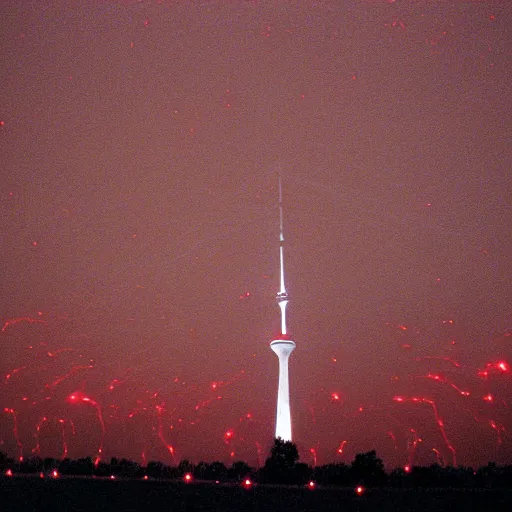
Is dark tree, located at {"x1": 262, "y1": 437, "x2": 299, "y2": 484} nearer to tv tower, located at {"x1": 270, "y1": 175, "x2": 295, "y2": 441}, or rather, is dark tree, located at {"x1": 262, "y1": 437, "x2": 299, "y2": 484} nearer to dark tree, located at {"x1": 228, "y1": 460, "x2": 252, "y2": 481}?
dark tree, located at {"x1": 228, "y1": 460, "x2": 252, "y2": 481}

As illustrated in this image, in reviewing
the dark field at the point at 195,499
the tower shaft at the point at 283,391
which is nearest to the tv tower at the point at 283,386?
the tower shaft at the point at 283,391

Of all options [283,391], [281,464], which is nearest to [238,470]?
[281,464]

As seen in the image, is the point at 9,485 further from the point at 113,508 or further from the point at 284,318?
the point at 284,318

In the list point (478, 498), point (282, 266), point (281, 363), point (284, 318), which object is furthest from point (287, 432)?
point (478, 498)

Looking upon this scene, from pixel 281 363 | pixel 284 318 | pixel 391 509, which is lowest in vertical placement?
pixel 391 509

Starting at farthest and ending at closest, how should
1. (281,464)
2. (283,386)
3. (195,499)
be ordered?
1. (283,386)
2. (281,464)
3. (195,499)

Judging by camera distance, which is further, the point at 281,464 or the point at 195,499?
the point at 281,464

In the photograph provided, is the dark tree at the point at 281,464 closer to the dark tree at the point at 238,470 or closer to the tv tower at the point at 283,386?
the dark tree at the point at 238,470

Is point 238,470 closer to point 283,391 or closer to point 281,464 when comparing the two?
point 281,464

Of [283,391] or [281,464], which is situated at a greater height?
[283,391]
